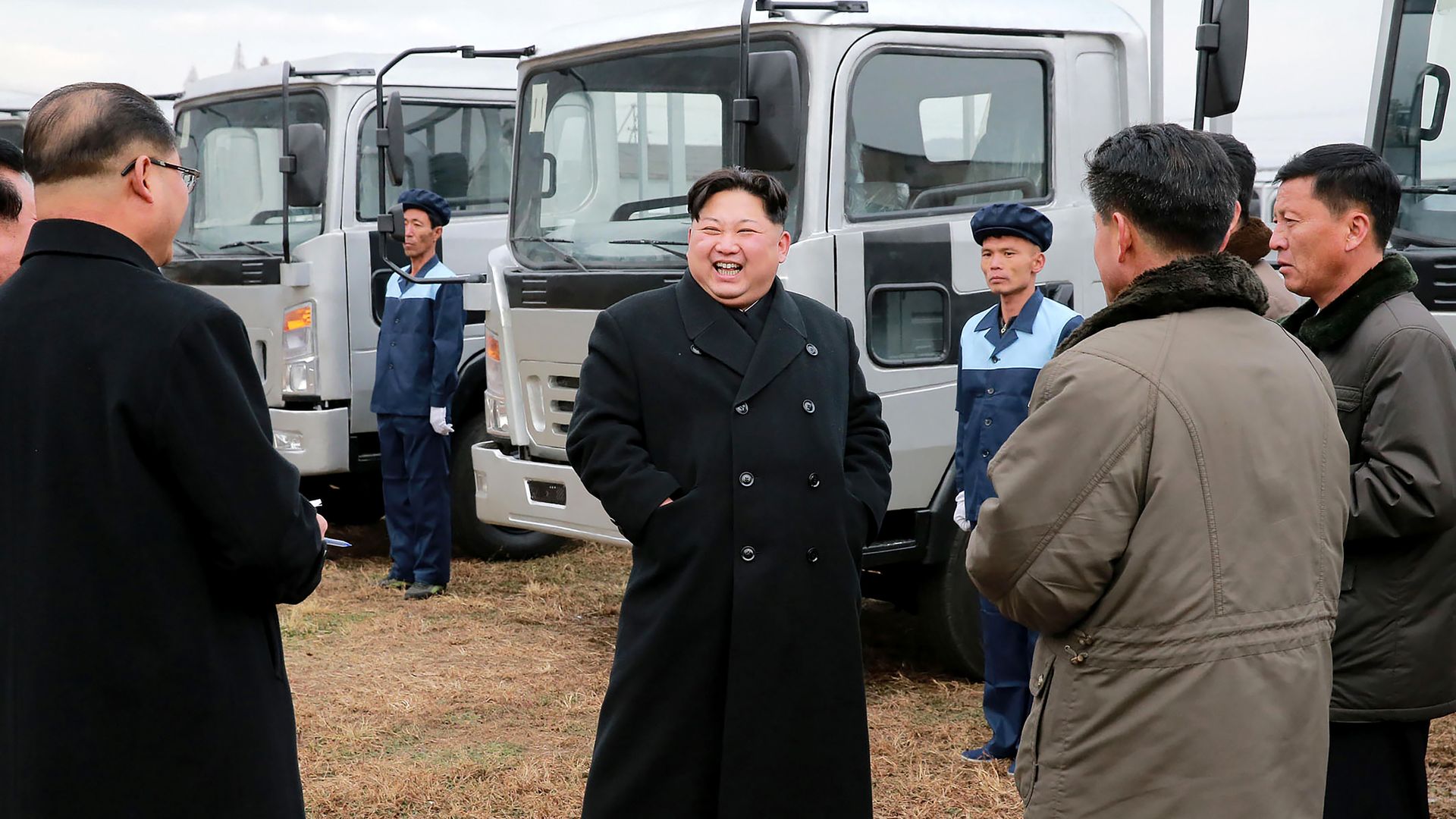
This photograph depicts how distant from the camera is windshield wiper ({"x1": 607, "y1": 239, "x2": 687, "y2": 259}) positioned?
5.41 m

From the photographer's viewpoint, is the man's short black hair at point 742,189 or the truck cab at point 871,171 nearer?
the man's short black hair at point 742,189

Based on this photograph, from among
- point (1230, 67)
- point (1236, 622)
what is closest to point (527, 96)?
point (1230, 67)

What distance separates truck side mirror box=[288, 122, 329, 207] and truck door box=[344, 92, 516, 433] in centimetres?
39

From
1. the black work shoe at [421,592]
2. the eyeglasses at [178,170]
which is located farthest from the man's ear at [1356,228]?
the black work shoe at [421,592]

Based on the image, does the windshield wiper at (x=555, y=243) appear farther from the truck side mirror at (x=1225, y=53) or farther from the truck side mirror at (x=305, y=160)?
the truck side mirror at (x=1225, y=53)

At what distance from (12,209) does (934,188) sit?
10.5 feet

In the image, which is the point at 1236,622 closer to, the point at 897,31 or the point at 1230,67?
the point at 1230,67

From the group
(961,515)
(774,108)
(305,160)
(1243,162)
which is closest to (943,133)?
(774,108)

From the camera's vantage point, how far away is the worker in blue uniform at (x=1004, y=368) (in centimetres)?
449

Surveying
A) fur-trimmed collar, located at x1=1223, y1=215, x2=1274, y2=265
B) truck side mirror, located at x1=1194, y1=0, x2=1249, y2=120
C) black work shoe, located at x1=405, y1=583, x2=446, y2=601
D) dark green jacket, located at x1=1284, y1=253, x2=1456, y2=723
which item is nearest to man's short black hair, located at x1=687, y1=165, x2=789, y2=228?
dark green jacket, located at x1=1284, y1=253, x2=1456, y2=723

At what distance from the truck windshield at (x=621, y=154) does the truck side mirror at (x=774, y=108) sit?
288mm

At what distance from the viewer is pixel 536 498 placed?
239 inches

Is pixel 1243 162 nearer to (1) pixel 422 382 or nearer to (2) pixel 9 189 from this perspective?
(2) pixel 9 189

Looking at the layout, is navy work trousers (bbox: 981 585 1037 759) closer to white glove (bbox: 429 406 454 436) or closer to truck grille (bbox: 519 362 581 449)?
truck grille (bbox: 519 362 581 449)
